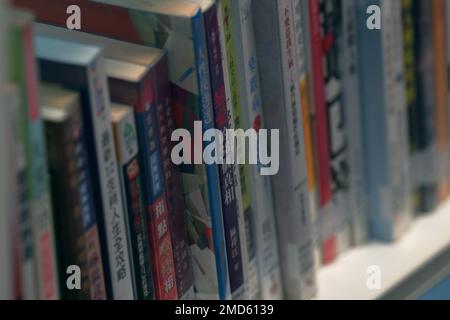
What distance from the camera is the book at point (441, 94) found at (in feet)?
3.68

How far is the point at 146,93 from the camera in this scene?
833 mm

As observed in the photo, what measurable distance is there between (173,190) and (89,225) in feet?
0.34

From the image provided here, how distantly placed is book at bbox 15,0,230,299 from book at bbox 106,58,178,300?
24mm

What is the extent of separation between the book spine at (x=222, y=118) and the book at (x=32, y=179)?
169 millimetres

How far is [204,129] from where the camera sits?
34.4 inches

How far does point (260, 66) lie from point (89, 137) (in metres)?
0.20

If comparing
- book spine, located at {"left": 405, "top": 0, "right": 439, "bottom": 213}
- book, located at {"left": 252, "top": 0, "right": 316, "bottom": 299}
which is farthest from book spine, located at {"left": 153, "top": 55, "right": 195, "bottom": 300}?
book spine, located at {"left": 405, "top": 0, "right": 439, "bottom": 213}

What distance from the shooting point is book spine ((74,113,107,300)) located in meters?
0.79

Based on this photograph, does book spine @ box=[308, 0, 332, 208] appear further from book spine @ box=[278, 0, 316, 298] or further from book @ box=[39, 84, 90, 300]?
book @ box=[39, 84, 90, 300]

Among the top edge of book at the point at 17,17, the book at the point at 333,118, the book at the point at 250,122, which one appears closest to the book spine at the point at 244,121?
the book at the point at 250,122

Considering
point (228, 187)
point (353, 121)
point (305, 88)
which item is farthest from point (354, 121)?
point (228, 187)

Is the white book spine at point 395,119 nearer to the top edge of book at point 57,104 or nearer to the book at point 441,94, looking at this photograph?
the book at point 441,94

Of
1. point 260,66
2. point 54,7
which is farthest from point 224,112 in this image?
point 54,7
